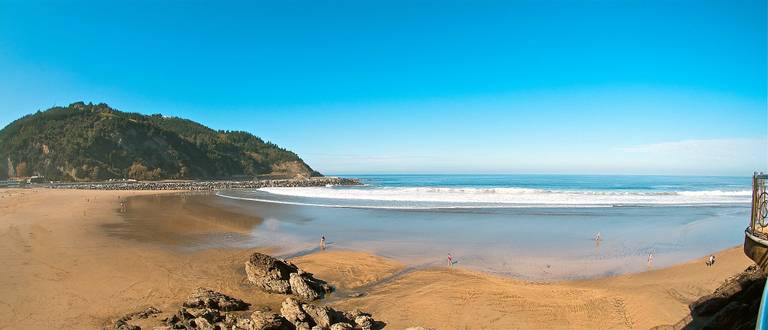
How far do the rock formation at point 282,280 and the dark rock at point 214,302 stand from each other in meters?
1.16

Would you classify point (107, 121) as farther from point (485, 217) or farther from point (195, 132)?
point (485, 217)

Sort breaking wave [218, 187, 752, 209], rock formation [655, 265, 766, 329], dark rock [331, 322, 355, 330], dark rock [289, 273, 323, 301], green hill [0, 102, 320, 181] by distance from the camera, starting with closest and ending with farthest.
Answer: rock formation [655, 265, 766, 329], dark rock [331, 322, 355, 330], dark rock [289, 273, 323, 301], breaking wave [218, 187, 752, 209], green hill [0, 102, 320, 181]

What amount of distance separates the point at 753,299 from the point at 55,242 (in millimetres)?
21907

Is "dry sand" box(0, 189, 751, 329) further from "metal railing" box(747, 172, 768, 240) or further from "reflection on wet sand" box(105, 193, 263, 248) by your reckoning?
"metal railing" box(747, 172, 768, 240)

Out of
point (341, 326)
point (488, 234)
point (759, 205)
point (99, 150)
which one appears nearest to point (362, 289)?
point (341, 326)

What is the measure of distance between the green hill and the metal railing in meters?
95.5

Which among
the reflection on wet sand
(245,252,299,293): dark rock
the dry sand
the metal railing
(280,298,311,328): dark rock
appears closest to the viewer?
the metal railing

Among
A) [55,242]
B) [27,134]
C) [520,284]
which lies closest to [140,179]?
[27,134]

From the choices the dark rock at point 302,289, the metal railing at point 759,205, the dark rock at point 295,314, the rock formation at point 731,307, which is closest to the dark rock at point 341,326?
the dark rock at point 295,314

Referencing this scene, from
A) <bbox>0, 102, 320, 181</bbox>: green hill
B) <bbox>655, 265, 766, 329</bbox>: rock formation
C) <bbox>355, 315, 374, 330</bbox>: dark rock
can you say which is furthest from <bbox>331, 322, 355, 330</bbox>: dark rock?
<bbox>0, 102, 320, 181</bbox>: green hill

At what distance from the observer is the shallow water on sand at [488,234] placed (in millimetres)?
14281

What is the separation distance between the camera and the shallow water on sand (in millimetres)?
14281

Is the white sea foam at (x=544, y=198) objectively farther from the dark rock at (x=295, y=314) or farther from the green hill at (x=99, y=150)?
the green hill at (x=99, y=150)

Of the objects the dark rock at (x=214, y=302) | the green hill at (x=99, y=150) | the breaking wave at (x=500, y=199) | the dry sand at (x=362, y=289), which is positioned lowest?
the dry sand at (x=362, y=289)
